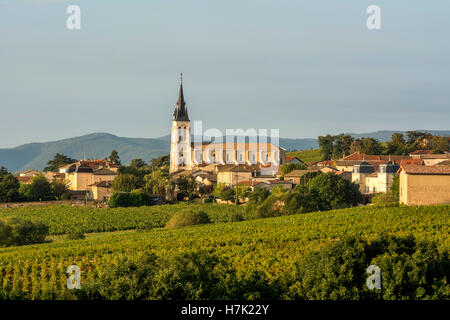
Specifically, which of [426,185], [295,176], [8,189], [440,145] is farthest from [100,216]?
[440,145]

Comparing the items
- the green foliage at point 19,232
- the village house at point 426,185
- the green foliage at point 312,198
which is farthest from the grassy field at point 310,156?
the green foliage at point 19,232

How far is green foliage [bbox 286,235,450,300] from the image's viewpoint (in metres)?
18.5

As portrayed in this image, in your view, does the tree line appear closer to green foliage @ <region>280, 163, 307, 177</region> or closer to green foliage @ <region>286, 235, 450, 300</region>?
green foliage @ <region>280, 163, 307, 177</region>

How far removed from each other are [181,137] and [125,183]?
34383mm

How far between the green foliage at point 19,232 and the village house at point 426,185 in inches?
1041

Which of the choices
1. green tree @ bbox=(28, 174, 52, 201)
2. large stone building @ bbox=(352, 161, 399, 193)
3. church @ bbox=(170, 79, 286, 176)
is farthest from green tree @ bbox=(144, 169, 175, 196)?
church @ bbox=(170, 79, 286, 176)

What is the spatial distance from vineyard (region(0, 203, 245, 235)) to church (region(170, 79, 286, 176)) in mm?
45056

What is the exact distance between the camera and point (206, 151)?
126 meters

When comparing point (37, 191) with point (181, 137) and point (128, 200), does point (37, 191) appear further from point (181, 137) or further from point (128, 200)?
point (181, 137)

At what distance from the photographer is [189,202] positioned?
276 ft

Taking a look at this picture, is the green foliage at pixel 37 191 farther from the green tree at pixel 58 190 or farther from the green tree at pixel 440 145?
the green tree at pixel 440 145

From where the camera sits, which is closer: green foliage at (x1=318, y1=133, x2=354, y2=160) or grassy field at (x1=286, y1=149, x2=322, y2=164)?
green foliage at (x1=318, y1=133, x2=354, y2=160)
